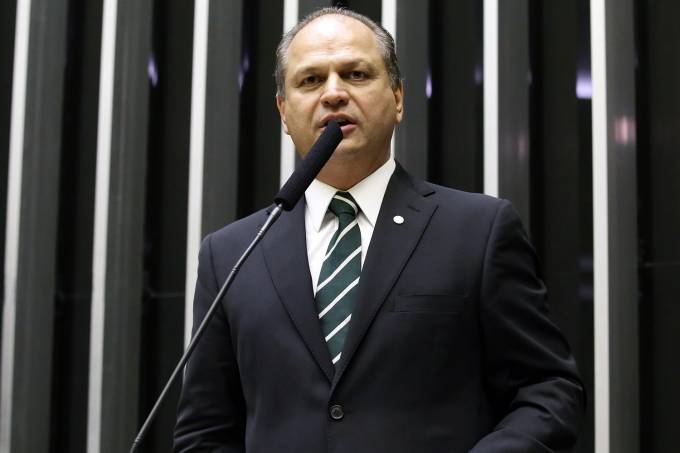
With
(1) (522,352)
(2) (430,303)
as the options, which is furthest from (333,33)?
(1) (522,352)

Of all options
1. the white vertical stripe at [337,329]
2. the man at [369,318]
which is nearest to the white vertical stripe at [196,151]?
the man at [369,318]

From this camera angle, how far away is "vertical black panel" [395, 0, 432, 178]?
7.61 ft

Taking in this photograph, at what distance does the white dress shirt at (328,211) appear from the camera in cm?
139

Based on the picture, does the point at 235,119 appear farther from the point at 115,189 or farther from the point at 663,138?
the point at 663,138

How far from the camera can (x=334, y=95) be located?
1.39 meters

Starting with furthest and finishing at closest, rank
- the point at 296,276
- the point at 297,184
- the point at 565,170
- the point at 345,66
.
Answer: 1. the point at 565,170
2. the point at 345,66
3. the point at 296,276
4. the point at 297,184

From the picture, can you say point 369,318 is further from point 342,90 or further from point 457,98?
point 457,98

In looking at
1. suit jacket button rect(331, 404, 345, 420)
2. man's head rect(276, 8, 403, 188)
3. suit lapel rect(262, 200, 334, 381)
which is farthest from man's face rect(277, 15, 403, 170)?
suit jacket button rect(331, 404, 345, 420)

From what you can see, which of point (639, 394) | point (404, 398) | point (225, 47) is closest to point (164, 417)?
point (225, 47)

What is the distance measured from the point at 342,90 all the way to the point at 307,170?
298mm

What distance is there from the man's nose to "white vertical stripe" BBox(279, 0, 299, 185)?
1002 millimetres

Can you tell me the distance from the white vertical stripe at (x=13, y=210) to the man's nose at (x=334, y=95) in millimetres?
1480

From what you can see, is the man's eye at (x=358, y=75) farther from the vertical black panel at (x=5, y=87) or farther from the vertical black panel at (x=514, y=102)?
the vertical black panel at (x=5, y=87)

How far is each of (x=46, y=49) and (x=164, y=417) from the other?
111cm
